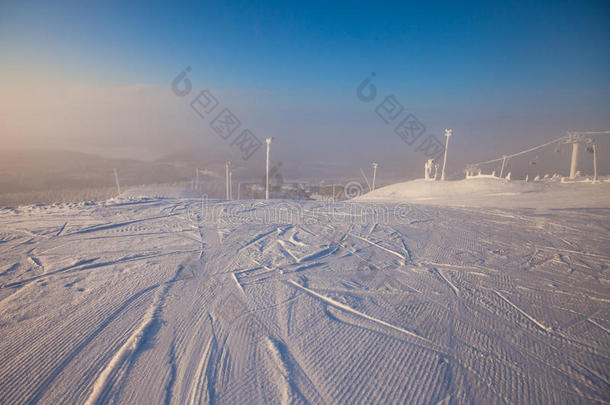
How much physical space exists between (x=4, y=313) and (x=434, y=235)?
280 inches

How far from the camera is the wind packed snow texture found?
5.89 feet

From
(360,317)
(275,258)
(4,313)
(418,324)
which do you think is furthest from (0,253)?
(418,324)

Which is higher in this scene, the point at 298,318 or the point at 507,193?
the point at 507,193

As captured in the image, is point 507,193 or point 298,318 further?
point 507,193

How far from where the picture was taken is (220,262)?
3.99 meters

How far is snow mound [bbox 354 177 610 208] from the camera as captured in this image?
33.7 feet

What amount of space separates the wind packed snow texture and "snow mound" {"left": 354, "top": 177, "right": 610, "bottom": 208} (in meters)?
6.41

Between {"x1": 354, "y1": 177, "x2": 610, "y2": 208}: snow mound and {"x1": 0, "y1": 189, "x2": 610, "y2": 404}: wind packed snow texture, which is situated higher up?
{"x1": 354, "y1": 177, "x2": 610, "y2": 208}: snow mound

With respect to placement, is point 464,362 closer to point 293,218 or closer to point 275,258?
point 275,258

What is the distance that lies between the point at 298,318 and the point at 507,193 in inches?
643

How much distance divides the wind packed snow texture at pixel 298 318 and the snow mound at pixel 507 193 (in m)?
6.41

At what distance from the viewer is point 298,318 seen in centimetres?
258

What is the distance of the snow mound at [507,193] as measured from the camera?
1027 cm

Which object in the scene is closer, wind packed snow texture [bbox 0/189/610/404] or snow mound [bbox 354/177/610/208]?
wind packed snow texture [bbox 0/189/610/404]
